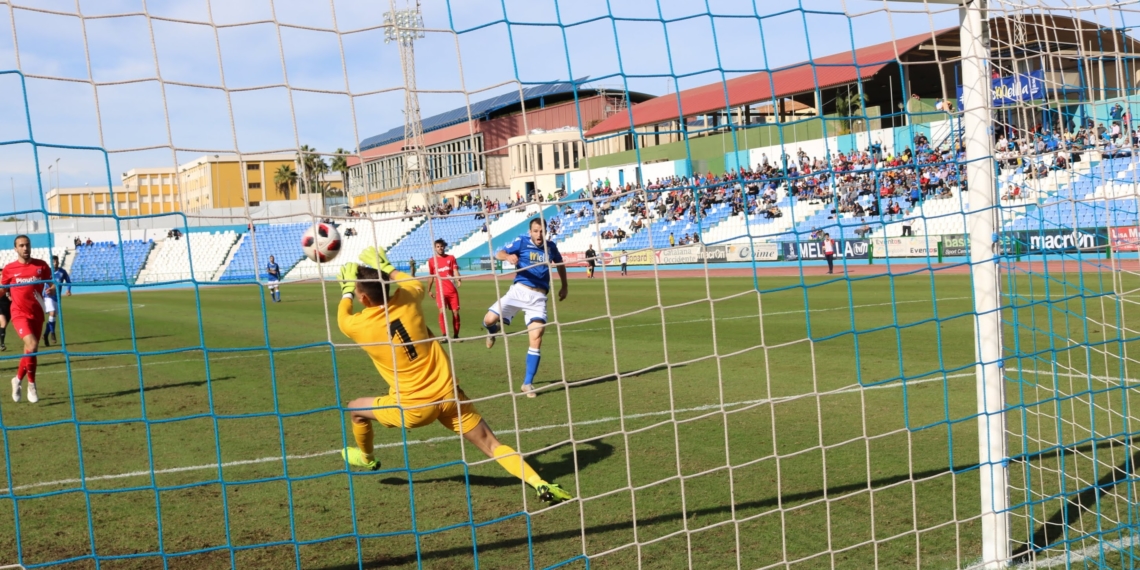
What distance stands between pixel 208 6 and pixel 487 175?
5.10 feet

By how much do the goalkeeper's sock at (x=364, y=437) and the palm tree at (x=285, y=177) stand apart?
1647 mm

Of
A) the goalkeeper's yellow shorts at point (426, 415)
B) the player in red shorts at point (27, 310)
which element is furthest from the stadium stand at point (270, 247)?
the player in red shorts at point (27, 310)

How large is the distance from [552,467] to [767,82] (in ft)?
9.23

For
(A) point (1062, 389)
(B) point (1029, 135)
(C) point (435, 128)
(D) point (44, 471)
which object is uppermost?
(C) point (435, 128)

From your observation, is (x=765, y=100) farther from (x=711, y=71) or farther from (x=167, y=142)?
(x=167, y=142)

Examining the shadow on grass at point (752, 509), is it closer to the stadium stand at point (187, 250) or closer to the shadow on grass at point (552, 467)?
the shadow on grass at point (552, 467)

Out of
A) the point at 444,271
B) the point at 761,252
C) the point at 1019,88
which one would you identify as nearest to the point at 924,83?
the point at 1019,88

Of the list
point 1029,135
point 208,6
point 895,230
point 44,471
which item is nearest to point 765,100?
point 1029,135

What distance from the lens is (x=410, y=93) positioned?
399 centimetres

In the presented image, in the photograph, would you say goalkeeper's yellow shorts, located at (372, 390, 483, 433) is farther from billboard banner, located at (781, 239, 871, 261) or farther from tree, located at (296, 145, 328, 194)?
billboard banner, located at (781, 239, 871, 261)

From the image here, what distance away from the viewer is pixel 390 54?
3.81 meters

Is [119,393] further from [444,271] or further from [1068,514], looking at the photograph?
[1068,514]

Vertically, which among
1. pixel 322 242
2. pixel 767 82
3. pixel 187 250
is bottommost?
pixel 322 242

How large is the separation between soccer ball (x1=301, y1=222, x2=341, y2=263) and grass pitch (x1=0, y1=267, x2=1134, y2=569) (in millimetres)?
478
